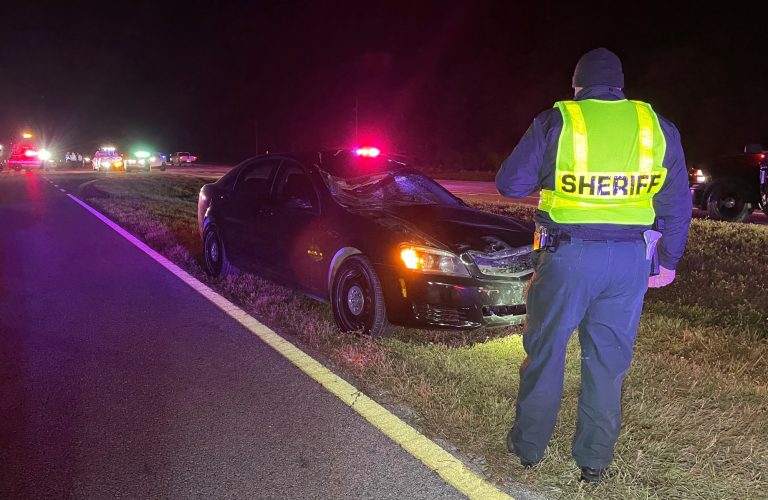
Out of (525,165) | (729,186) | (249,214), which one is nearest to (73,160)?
(249,214)

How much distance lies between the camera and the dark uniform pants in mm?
2562

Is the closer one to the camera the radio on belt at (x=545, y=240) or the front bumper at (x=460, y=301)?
the radio on belt at (x=545, y=240)

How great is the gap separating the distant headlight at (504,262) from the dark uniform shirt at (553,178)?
1495mm

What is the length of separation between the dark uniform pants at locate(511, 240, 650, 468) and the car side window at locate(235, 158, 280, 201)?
12.0ft

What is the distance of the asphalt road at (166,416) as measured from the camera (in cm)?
273

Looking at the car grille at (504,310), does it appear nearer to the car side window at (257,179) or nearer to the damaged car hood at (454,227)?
the damaged car hood at (454,227)

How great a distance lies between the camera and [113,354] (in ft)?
14.4

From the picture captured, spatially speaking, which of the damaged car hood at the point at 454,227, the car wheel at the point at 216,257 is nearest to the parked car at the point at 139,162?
the car wheel at the point at 216,257

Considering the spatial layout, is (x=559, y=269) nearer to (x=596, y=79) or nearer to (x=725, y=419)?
(x=596, y=79)

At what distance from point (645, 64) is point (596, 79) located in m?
34.0

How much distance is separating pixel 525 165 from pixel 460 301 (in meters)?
1.64

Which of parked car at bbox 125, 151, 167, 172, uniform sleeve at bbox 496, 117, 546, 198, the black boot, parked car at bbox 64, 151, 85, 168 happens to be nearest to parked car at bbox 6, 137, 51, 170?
parked car at bbox 64, 151, 85, 168

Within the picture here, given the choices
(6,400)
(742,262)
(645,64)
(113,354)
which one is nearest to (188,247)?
(113,354)

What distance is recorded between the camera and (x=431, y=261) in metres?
4.24
